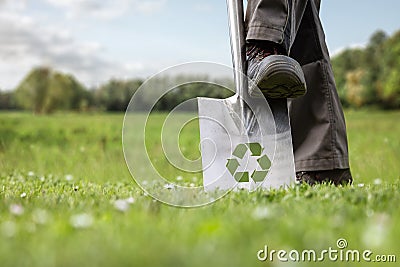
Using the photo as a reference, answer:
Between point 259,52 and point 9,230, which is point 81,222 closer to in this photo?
point 9,230

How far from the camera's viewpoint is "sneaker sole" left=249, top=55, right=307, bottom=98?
312 cm

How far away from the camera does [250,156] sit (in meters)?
3.44

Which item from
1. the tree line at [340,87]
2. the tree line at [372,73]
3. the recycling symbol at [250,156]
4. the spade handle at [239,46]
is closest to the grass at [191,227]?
the recycling symbol at [250,156]

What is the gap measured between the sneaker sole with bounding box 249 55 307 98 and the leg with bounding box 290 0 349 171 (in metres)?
0.56

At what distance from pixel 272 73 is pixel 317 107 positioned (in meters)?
0.90

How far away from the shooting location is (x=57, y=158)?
6848 mm

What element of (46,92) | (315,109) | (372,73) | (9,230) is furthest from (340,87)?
(9,230)

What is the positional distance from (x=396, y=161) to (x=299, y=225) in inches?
194

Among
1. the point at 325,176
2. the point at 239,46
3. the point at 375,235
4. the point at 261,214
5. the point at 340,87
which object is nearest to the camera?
the point at 375,235

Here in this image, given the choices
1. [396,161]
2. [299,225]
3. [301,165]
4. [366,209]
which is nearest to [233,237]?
[299,225]

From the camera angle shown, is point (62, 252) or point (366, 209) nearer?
point (62, 252)

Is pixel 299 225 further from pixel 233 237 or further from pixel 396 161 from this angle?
pixel 396 161

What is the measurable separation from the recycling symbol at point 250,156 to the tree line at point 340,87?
14.2 m

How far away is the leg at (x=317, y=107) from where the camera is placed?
382cm
